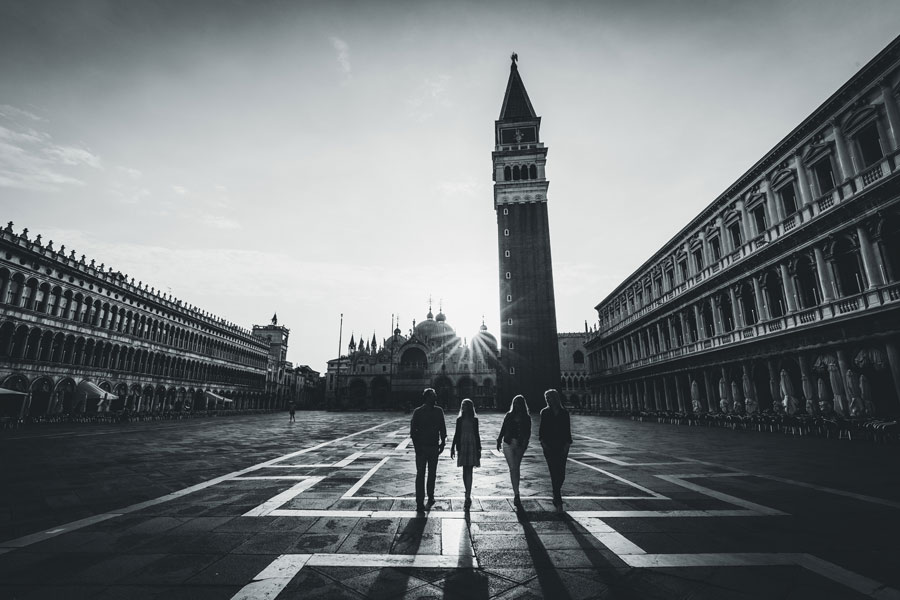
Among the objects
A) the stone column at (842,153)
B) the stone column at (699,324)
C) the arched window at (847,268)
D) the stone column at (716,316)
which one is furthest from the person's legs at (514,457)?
the stone column at (699,324)

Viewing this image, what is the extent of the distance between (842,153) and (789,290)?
555cm

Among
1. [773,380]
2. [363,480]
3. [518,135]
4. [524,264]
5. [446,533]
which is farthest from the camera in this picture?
[518,135]

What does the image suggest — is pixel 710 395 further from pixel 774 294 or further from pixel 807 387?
pixel 774 294

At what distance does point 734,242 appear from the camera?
884 inches

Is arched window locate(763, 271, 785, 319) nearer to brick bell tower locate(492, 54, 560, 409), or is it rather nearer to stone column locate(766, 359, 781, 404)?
stone column locate(766, 359, 781, 404)

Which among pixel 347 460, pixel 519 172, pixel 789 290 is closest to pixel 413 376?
pixel 519 172

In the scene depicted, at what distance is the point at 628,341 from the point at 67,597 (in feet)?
127

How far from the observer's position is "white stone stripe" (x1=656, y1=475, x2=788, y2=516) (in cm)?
540

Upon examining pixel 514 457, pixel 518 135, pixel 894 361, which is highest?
pixel 518 135

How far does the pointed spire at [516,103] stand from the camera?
175 feet

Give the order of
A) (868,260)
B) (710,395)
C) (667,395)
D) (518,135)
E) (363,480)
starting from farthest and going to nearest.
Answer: (518,135), (667,395), (710,395), (868,260), (363,480)

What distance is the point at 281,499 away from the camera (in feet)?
19.9

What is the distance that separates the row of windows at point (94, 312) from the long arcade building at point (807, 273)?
1691 inches

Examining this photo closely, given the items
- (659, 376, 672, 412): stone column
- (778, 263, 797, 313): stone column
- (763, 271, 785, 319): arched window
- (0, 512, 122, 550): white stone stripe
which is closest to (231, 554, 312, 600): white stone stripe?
(0, 512, 122, 550): white stone stripe
